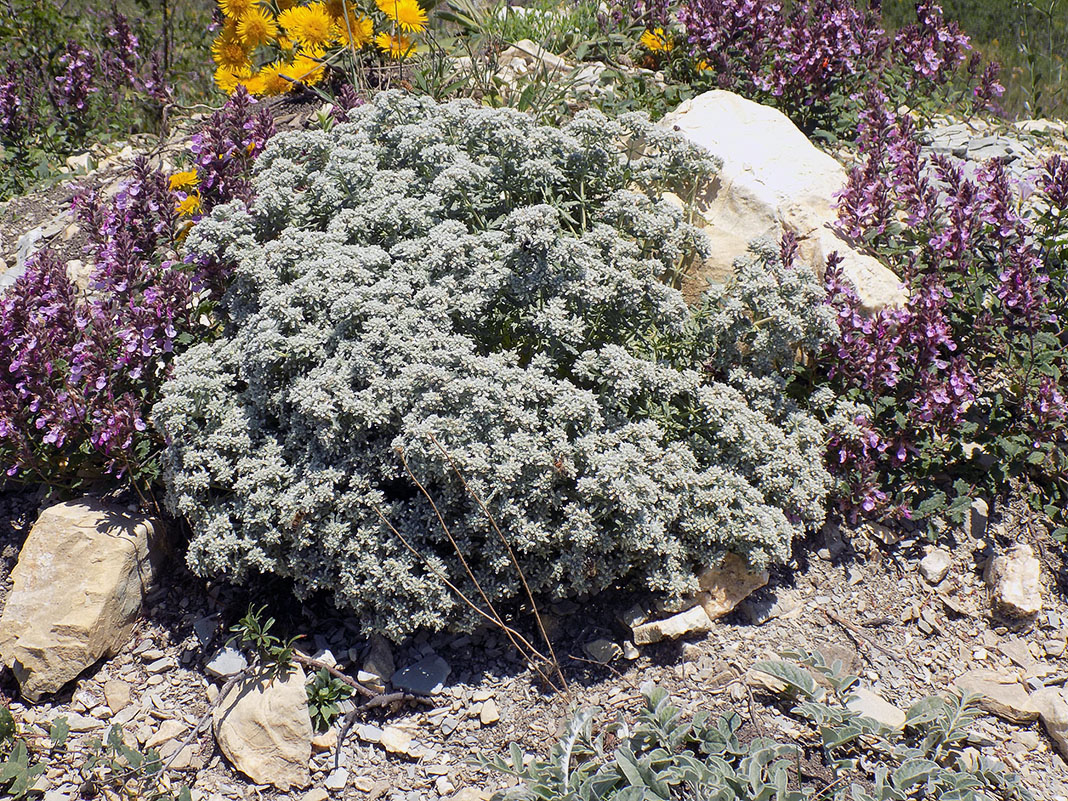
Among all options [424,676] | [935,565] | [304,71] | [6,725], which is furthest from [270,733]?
[304,71]

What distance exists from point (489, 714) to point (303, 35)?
14.7 feet

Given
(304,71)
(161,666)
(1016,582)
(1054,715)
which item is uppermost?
(304,71)

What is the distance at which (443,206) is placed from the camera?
147 inches

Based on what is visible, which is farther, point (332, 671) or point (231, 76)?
point (231, 76)

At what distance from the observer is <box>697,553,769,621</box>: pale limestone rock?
345cm

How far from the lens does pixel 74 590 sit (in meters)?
3.41

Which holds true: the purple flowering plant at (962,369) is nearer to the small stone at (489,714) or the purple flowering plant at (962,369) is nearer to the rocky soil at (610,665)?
the rocky soil at (610,665)

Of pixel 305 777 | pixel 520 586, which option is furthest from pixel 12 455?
pixel 520 586

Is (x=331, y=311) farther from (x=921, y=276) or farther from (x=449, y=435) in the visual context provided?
(x=921, y=276)

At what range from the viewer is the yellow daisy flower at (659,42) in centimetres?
605

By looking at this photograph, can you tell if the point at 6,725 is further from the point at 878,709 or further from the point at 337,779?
the point at 878,709

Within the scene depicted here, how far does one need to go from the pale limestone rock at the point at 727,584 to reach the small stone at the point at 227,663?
1876 mm

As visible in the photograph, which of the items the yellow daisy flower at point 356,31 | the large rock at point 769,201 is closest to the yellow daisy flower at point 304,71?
the yellow daisy flower at point 356,31

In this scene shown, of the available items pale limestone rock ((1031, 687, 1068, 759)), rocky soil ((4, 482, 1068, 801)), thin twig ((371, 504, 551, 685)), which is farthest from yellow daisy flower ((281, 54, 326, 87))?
pale limestone rock ((1031, 687, 1068, 759))
